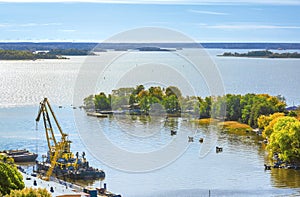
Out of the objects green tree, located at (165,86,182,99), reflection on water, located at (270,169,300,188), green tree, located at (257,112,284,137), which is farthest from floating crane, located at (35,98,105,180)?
green tree, located at (165,86,182,99)

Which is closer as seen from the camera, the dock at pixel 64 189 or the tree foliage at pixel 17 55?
the dock at pixel 64 189

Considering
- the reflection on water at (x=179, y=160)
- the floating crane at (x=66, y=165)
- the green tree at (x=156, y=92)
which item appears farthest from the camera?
the green tree at (x=156, y=92)

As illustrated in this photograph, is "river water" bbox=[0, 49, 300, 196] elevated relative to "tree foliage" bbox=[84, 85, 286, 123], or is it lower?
lower

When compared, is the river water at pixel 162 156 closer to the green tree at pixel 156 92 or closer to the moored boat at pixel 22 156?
the moored boat at pixel 22 156

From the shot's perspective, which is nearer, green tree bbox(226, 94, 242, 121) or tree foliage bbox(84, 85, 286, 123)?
tree foliage bbox(84, 85, 286, 123)

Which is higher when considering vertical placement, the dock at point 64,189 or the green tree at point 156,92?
the green tree at point 156,92

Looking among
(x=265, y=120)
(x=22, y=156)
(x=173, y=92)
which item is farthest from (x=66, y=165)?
(x=173, y=92)

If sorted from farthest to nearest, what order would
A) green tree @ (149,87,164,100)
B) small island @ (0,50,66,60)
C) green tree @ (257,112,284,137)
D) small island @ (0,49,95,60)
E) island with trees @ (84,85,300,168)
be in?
small island @ (0,49,95,60) → small island @ (0,50,66,60) → green tree @ (149,87,164,100) → green tree @ (257,112,284,137) → island with trees @ (84,85,300,168)

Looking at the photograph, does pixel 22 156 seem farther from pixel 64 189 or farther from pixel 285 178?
pixel 285 178

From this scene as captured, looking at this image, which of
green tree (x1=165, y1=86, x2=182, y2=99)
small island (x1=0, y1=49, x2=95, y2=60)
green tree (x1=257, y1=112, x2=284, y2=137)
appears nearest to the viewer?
green tree (x1=257, y1=112, x2=284, y2=137)

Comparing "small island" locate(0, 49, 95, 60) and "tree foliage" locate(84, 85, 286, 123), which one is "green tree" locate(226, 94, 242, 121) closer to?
"tree foliage" locate(84, 85, 286, 123)

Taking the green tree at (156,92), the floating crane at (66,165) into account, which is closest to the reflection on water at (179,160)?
the floating crane at (66,165)

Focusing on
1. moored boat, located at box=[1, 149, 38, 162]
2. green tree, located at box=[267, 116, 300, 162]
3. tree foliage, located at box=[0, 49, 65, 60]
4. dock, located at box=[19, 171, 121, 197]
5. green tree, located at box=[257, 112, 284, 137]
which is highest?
tree foliage, located at box=[0, 49, 65, 60]
